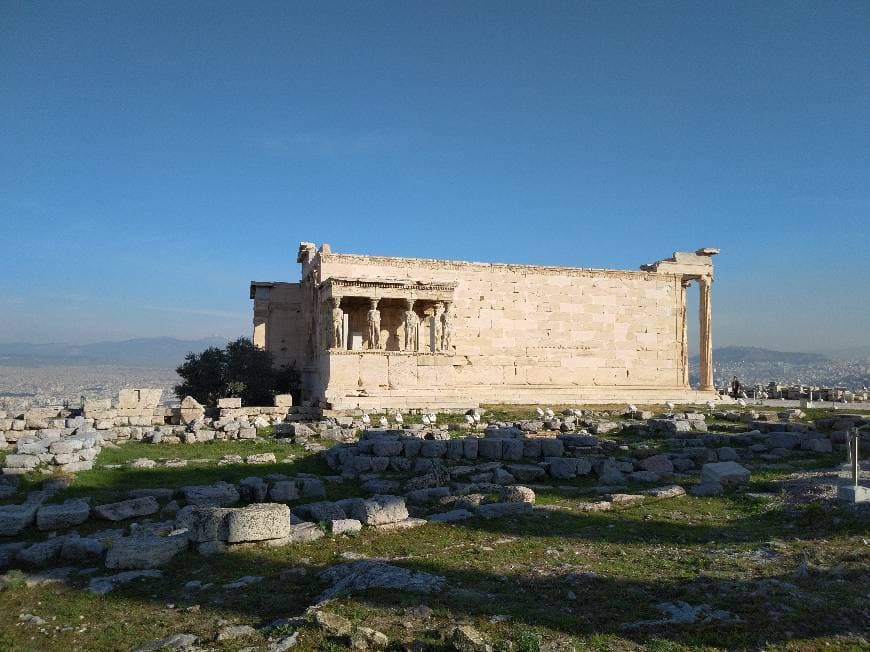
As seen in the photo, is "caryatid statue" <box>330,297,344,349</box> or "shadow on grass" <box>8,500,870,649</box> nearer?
"shadow on grass" <box>8,500,870,649</box>

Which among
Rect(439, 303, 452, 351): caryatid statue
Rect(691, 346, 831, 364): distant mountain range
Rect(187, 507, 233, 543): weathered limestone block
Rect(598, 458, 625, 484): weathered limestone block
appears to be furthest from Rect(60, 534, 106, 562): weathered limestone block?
Rect(691, 346, 831, 364): distant mountain range

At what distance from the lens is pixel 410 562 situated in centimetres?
636

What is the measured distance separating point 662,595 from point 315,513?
A: 4.56 m

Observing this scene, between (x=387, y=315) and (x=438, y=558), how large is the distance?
75.5 feet

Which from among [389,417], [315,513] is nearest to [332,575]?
[315,513]

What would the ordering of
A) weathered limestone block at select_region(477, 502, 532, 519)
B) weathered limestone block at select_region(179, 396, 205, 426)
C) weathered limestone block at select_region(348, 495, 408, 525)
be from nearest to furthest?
weathered limestone block at select_region(348, 495, 408, 525)
weathered limestone block at select_region(477, 502, 532, 519)
weathered limestone block at select_region(179, 396, 205, 426)

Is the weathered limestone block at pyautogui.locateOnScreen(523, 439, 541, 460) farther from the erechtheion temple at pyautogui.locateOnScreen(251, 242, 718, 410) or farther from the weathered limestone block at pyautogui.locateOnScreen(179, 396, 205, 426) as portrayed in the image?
the weathered limestone block at pyautogui.locateOnScreen(179, 396, 205, 426)

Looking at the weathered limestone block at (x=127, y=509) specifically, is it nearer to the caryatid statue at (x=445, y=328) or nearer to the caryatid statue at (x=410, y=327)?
the caryatid statue at (x=410, y=327)

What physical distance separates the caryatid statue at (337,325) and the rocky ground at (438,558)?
485 inches

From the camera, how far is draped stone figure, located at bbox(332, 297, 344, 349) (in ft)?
82.4

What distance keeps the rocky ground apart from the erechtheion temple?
41.0 feet

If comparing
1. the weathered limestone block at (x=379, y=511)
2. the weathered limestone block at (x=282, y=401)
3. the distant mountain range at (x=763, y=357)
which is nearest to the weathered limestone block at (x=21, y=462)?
the weathered limestone block at (x=379, y=511)

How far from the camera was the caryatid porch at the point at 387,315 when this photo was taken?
25391 mm

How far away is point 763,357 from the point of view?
135 meters
